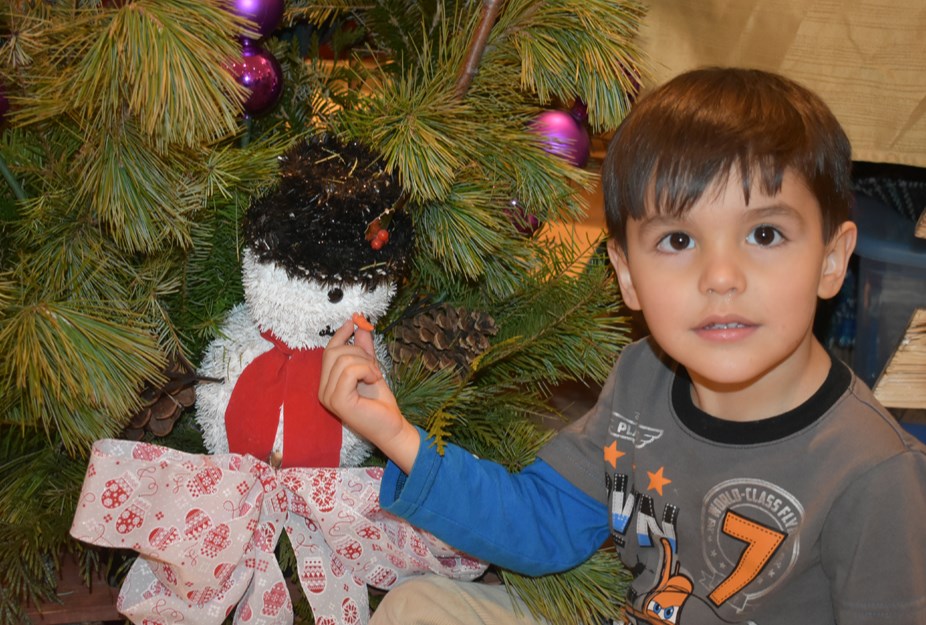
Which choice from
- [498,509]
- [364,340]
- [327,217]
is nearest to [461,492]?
[498,509]

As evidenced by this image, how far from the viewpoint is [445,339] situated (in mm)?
850

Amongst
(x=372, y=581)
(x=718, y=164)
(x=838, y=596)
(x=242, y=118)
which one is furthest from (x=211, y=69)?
(x=838, y=596)

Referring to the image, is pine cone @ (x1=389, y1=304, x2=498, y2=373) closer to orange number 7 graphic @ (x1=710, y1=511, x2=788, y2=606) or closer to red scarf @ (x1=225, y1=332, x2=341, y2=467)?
red scarf @ (x1=225, y1=332, x2=341, y2=467)

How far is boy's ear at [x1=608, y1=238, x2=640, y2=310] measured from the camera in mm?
818

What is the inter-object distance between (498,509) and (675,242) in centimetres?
27

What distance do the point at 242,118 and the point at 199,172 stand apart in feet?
0.49

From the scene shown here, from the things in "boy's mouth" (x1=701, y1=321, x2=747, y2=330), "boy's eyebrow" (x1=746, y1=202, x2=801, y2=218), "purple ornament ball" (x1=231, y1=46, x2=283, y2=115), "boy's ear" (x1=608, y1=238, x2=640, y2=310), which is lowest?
"boy's ear" (x1=608, y1=238, x2=640, y2=310)

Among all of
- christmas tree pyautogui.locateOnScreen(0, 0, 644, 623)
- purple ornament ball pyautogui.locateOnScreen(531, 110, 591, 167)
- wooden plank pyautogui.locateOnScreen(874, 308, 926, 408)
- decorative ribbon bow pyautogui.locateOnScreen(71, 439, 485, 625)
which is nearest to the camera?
christmas tree pyautogui.locateOnScreen(0, 0, 644, 623)

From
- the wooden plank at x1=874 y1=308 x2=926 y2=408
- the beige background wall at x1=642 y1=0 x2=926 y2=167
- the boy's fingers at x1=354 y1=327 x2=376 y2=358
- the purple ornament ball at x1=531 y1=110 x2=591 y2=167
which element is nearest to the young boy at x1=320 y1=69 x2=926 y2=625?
the boy's fingers at x1=354 y1=327 x2=376 y2=358

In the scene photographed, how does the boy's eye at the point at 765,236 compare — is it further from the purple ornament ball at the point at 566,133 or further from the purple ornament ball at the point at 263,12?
the purple ornament ball at the point at 263,12

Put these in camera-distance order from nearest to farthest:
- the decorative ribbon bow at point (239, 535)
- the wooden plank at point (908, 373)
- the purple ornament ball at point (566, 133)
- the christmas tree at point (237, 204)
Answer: the christmas tree at point (237, 204)
the decorative ribbon bow at point (239, 535)
the purple ornament ball at point (566, 133)
the wooden plank at point (908, 373)

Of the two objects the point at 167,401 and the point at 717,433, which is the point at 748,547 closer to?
the point at 717,433

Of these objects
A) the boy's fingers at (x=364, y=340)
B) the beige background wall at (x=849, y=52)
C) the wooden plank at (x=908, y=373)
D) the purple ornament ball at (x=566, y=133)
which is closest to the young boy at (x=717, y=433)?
the boy's fingers at (x=364, y=340)

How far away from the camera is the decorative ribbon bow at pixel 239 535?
2.47 ft
